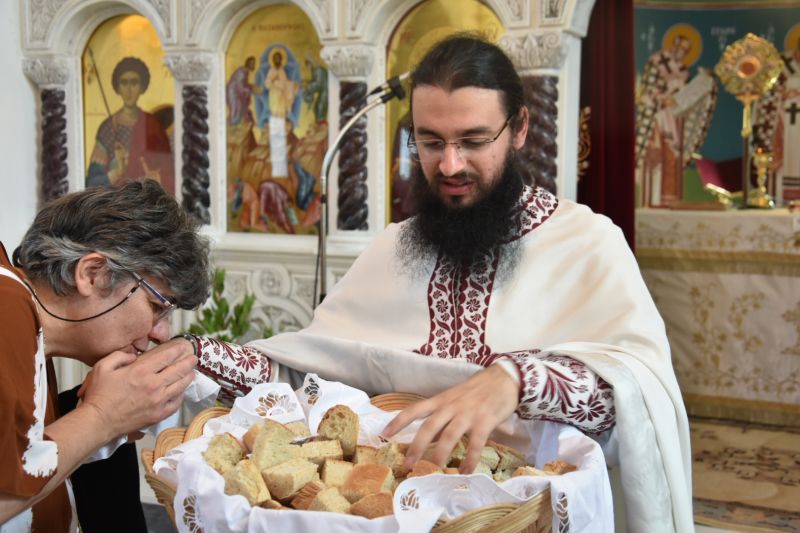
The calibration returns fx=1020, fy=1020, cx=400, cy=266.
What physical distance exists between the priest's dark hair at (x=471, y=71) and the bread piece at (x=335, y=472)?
1003 millimetres

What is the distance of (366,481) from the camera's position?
168 centimetres

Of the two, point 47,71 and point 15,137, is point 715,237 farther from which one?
point 15,137

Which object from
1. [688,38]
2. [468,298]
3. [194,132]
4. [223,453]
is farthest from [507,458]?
[688,38]

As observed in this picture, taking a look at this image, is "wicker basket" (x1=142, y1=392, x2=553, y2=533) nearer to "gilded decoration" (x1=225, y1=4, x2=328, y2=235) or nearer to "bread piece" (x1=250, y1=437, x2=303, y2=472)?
"bread piece" (x1=250, y1=437, x2=303, y2=472)

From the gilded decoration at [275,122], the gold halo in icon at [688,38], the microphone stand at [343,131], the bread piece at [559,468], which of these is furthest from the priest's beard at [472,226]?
the gold halo in icon at [688,38]

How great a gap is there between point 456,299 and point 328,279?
3666 mm

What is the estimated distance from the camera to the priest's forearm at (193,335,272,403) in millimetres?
2357

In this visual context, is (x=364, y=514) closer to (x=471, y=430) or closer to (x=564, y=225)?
(x=471, y=430)

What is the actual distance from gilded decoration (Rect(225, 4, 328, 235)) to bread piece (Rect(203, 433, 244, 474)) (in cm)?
456

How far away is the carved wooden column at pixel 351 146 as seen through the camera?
19.8ft

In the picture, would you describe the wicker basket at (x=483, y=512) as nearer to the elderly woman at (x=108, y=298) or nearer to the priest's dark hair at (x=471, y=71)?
the elderly woman at (x=108, y=298)

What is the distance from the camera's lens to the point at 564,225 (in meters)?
2.56

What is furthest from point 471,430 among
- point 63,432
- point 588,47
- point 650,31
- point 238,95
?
point 650,31

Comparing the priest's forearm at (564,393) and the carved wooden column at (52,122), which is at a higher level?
the carved wooden column at (52,122)
